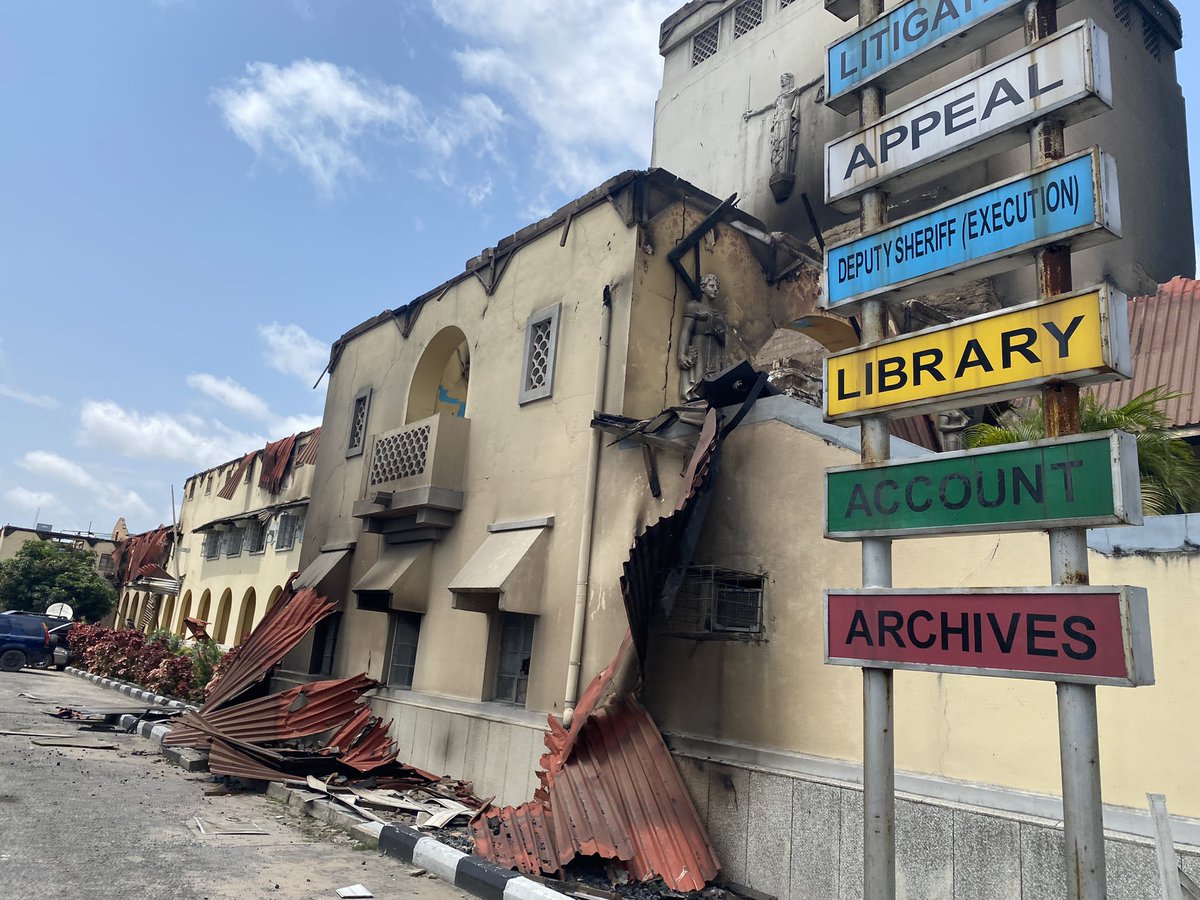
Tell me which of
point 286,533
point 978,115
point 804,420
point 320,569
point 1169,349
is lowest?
point 320,569

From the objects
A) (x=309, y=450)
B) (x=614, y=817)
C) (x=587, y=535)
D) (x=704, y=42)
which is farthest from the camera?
(x=309, y=450)

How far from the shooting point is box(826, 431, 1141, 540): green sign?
140 inches

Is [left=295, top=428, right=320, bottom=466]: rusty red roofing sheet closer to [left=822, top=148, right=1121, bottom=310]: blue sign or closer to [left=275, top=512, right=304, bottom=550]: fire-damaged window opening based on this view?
[left=275, top=512, right=304, bottom=550]: fire-damaged window opening

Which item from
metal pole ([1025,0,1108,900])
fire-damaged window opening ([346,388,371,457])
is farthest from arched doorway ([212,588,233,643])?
metal pole ([1025,0,1108,900])

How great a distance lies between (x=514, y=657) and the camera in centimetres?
959

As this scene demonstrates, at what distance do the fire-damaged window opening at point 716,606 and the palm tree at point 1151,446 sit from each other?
220 centimetres

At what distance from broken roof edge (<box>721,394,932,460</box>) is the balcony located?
4441 mm

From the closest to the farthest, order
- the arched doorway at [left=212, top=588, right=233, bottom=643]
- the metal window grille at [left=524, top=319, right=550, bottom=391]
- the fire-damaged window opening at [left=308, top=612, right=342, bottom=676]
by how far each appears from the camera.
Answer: the metal window grille at [left=524, top=319, right=550, bottom=391] → the fire-damaged window opening at [left=308, top=612, right=342, bottom=676] → the arched doorway at [left=212, top=588, right=233, bottom=643]

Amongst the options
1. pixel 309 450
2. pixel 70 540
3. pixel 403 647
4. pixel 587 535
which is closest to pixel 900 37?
pixel 587 535

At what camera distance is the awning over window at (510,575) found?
8.86m

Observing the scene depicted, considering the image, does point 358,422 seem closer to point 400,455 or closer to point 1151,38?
point 400,455

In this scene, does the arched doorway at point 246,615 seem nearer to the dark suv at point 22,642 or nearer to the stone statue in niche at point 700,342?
the dark suv at point 22,642

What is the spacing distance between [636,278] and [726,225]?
1.73 metres

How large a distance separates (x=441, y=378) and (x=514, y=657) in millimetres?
5289
